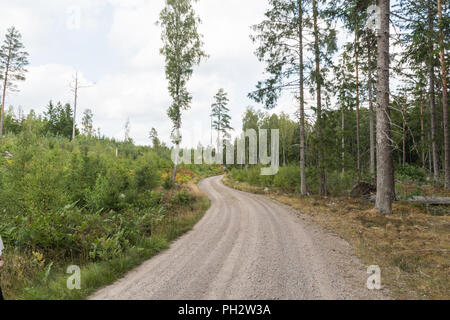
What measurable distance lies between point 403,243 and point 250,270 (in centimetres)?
476

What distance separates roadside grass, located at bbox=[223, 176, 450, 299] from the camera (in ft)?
12.2

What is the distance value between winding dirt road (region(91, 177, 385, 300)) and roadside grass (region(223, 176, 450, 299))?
477 mm

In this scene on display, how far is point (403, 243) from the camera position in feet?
19.0

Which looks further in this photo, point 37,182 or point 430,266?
point 37,182

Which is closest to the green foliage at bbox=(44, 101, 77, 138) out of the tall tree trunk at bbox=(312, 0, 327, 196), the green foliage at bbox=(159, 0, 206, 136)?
the green foliage at bbox=(159, 0, 206, 136)

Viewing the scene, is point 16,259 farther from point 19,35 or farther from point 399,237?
point 19,35

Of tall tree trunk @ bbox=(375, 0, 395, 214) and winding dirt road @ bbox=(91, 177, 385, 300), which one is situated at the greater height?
tall tree trunk @ bbox=(375, 0, 395, 214)

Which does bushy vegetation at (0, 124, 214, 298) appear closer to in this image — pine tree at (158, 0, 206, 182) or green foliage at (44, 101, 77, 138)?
pine tree at (158, 0, 206, 182)

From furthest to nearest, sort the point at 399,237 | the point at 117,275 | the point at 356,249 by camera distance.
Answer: the point at 399,237 → the point at 356,249 → the point at 117,275

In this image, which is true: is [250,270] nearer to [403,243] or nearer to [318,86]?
[403,243]

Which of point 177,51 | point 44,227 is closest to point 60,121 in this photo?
point 177,51
